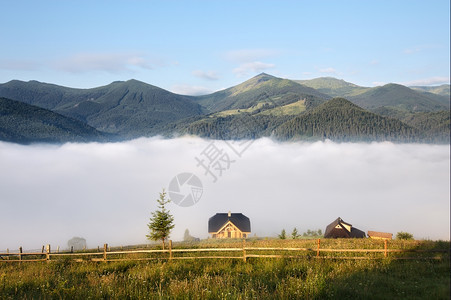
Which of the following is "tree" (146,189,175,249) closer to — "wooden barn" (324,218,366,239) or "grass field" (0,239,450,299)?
"grass field" (0,239,450,299)

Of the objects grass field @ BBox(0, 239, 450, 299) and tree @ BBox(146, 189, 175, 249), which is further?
tree @ BBox(146, 189, 175, 249)

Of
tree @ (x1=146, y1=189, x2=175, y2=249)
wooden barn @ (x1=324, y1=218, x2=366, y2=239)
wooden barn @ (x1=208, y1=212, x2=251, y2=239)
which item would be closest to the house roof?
wooden barn @ (x1=208, y1=212, x2=251, y2=239)

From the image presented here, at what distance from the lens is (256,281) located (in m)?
12.0

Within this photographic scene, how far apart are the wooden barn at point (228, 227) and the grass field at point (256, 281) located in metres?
65.7

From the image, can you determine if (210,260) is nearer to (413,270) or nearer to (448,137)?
(413,270)

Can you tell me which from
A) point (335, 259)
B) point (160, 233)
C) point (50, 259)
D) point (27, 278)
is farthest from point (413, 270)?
point (160, 233)

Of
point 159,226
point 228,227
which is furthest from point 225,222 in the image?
point 159,226

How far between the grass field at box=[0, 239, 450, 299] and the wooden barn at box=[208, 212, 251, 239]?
65677 mm

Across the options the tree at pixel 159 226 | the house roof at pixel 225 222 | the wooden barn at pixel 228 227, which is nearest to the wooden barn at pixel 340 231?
the wooden barn at pixel 228 227

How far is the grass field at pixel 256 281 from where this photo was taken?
9.80 m

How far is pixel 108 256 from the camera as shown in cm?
2086

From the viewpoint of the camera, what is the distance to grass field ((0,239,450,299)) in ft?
32.1

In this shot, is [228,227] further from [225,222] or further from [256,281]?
[256,281]

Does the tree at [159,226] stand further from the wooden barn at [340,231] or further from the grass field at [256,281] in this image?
the wooden barn at [340,231]
